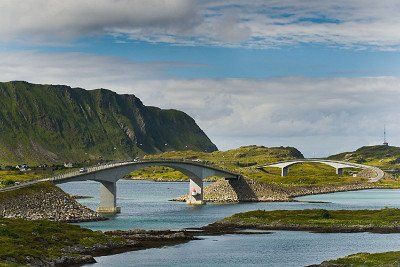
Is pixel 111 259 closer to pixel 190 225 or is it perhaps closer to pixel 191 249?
pixel 191 249

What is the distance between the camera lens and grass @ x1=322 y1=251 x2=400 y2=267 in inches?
3206

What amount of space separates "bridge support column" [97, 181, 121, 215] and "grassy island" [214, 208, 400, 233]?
36.2 metres

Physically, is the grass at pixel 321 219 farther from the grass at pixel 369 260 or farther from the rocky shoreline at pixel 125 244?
the grass at pixel 369 260

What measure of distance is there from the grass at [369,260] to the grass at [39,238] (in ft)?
111

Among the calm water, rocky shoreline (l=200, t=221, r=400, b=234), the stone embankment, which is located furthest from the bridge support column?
rocky shoreline (l=200, t=221, r=400, b=234)

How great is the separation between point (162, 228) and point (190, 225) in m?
8.57

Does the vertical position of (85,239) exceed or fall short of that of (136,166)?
it falls short

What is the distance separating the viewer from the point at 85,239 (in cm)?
10188

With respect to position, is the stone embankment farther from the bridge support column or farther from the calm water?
the bridge support column

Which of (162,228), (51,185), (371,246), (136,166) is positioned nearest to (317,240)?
(371,246)

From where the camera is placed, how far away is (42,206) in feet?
456

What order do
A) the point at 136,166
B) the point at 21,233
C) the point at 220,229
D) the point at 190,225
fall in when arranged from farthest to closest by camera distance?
the point at 136,166 < the point at 190,225 < the point at 220,229 < the point at 21,233

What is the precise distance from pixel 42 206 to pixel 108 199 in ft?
110

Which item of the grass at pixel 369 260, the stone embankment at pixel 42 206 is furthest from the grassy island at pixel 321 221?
the grass at pixel 369 260
